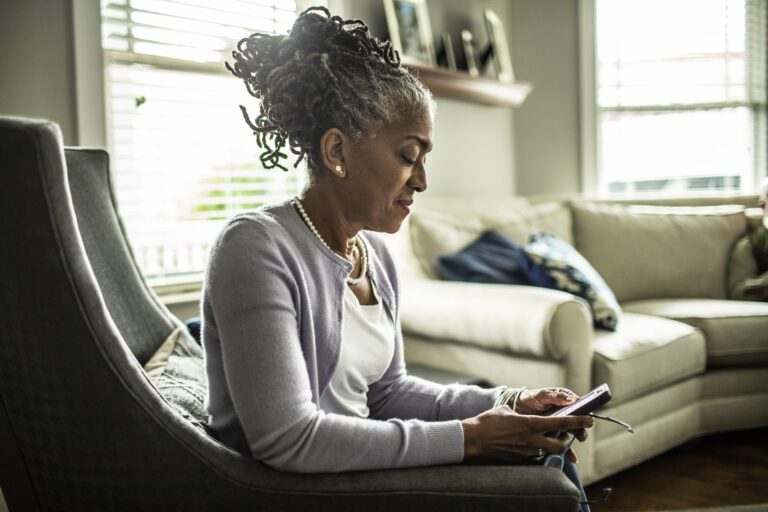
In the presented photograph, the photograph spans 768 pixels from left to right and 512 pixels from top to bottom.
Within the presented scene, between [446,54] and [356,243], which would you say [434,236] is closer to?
[446,54]

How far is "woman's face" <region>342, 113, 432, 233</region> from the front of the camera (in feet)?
3.74

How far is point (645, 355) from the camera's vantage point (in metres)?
2.31

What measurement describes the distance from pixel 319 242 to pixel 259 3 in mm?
1880

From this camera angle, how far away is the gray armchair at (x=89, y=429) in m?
0.80

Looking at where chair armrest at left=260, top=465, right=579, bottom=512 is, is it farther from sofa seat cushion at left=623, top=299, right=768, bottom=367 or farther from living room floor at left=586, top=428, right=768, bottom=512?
sofa seat cushion at left=623, top=299, right=768, bottom=367

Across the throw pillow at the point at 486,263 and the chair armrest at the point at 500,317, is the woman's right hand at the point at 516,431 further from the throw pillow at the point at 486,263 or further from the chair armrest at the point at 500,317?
the throw pillow at the point at 486,263

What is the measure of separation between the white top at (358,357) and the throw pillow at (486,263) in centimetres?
135

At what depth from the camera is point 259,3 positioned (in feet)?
8.84

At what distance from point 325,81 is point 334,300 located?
13.6 inches

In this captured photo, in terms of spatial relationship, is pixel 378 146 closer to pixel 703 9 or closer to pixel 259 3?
pixel 259 3

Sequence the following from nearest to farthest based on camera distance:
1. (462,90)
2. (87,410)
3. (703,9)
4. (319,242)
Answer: (87,410) < (319,242) < (462,90) < (703,9)

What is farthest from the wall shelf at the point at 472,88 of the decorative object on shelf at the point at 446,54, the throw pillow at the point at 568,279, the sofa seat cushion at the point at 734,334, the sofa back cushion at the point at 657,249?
the sofa seat cushion at the point at 734,334

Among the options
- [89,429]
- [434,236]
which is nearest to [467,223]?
[434,236]

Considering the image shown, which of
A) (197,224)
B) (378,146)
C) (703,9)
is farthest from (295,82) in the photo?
(703,9)
